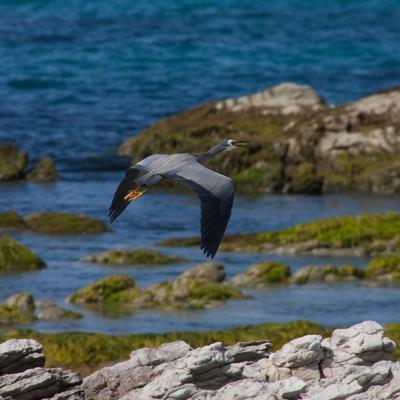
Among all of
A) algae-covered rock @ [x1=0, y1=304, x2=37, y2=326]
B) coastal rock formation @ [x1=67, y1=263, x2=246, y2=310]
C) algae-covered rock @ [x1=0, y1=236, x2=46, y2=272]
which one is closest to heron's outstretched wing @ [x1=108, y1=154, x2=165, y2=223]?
algae-covered rock @ [x1=0, y1=304, x2=37, y2=326]

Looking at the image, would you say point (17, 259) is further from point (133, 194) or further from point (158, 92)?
point (158, 92)

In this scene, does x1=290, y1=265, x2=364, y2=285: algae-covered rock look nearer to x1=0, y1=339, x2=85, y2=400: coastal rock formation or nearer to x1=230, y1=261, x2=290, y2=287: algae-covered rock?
x1=230, y1=261, x2=290, y2=287: algae-covered rock

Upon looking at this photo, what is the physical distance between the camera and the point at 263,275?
2919 centimetres

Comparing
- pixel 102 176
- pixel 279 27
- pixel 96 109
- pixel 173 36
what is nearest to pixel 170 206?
pixel 102 176

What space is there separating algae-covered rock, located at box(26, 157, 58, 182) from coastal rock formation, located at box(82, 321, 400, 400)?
25.6 meters

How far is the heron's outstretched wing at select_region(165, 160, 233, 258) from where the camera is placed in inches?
655

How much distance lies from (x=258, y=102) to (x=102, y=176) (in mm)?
6983

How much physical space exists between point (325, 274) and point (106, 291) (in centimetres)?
405

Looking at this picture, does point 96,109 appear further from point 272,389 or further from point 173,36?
point 272,389

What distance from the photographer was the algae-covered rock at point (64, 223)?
35.2m

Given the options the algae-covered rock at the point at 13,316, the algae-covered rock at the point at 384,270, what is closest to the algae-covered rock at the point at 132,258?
the algae-covered rock at the point at 384,270

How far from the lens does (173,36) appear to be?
87688 mm

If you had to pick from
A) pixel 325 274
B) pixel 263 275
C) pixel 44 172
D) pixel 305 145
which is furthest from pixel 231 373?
pixel 44 172

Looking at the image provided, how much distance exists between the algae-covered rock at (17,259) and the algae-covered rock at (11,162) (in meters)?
11.4
